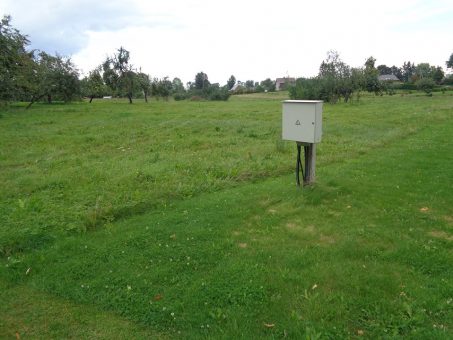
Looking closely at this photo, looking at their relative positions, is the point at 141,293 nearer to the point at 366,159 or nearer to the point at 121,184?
the point at 121,184

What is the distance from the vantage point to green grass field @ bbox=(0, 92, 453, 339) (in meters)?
3.49

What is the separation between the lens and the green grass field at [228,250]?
3.49 m

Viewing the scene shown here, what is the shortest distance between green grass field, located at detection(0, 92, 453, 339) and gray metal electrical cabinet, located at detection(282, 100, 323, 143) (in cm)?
106

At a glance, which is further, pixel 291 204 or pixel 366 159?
pixel 366 159

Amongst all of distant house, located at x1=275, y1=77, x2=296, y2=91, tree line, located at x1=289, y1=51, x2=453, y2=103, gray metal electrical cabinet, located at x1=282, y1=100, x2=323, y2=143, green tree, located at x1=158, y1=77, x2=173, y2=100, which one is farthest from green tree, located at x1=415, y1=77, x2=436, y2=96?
gray metal electrical cabinet, located at x1=282, y1=100, x2=323, y2=143

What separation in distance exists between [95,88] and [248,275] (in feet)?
157

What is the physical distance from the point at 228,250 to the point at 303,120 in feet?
9.53

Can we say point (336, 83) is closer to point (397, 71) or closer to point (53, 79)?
point (53, 79)

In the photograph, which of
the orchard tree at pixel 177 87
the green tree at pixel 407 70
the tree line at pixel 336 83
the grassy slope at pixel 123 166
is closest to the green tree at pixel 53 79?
the grassy slope at pixel 123 166

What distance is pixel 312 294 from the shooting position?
3777 mm

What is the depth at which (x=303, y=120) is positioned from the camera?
21.4 ft

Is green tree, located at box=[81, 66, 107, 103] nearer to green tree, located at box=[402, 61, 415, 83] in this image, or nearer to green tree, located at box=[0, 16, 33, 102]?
green tree, located at box=[0, 16, 33, 102]

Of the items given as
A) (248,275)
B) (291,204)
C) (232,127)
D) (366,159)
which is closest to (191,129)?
(232,127)

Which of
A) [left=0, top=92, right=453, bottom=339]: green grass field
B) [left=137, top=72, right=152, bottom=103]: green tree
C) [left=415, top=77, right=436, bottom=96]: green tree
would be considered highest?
[left=137, top=72, right=152, bottom=103]: green tree
